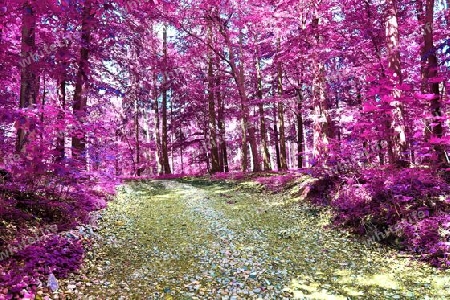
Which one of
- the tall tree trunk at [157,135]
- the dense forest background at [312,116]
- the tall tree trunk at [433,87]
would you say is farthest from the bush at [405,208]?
the tall tree trunk at [157,135]

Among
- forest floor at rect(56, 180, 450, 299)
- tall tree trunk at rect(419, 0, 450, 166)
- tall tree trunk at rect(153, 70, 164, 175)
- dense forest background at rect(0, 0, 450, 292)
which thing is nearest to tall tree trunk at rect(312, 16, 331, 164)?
dense forest background at rect(0, 0, 450, 292)

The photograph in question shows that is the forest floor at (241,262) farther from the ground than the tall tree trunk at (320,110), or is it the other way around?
the tall tree trunk at (320,110)

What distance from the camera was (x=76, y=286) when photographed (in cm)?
533

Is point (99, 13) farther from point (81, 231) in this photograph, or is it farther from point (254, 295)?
point (254, 295)

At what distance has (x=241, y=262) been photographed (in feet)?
22.7

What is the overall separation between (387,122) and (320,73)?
15.4 feet

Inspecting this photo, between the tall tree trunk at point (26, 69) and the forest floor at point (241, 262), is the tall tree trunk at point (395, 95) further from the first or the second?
the tall tree trunk at point (26, 69)

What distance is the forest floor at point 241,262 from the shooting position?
5.57 meters

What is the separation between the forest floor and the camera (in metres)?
5.57

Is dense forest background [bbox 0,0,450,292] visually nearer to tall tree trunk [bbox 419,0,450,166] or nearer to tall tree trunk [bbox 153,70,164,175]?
tall tree trunk [bbox 419,0,450,166]

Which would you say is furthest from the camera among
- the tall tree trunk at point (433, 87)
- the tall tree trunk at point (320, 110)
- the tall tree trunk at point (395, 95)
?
the tall tree trunk at point (320, 110)

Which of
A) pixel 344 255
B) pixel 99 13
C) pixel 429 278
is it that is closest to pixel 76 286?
pixel 344 255

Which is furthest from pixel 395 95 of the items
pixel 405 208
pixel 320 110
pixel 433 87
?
pixel 320 110

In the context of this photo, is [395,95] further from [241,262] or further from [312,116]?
[241,262]
